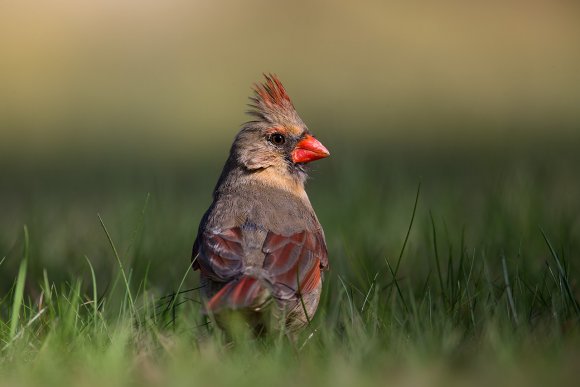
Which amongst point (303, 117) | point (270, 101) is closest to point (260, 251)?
point (270, 101)

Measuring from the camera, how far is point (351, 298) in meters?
4.32

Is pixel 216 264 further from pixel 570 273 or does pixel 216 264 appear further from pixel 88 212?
pixel 88 212

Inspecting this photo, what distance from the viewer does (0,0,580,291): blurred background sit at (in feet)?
19.3

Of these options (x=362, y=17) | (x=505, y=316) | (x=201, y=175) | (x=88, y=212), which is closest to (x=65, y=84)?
(x=362, y=17)

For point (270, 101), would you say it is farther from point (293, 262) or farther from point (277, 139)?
point (293, 262)

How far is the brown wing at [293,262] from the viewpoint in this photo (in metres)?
4.33

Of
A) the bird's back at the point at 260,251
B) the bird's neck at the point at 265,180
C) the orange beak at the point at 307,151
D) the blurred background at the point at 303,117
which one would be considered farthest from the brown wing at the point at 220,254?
the orange beak at the point at 307,151

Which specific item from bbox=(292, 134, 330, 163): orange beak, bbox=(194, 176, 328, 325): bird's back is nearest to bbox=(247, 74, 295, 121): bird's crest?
bbox=(292, 134, 330, 163): orange beak

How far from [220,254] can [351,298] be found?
563mm

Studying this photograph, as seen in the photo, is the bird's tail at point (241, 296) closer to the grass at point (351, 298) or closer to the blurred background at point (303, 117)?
the grass at point (351, 298)

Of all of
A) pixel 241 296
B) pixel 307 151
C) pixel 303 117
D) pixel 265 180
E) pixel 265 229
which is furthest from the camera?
pixel 303 117

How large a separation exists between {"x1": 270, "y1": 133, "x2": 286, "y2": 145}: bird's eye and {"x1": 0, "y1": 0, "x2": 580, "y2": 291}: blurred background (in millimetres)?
572

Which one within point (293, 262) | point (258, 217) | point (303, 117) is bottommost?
point (303, 117)

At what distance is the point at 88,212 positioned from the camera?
727cm
